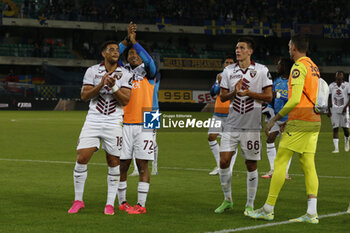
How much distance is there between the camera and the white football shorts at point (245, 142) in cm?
845

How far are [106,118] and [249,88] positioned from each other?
1974mm

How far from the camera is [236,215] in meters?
8.54

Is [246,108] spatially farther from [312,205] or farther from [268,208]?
[312,205]

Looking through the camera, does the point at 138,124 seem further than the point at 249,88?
Yes

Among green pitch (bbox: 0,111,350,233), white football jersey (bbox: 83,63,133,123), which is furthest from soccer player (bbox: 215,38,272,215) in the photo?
white football jersey (bbox: 83,63,133,123)

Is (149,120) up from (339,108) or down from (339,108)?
up

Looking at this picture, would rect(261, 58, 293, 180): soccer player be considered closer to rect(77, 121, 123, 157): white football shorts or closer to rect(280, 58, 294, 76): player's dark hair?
rect(280, 58, 294, 76): player's dark hair

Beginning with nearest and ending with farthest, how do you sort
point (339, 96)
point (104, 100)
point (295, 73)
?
point (295, 73) → point (104, 100) → point (339, 96)

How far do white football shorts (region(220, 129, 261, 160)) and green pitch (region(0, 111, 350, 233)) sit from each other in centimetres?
87

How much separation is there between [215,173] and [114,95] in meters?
5.94

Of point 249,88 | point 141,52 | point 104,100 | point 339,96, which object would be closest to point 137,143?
point 104,100

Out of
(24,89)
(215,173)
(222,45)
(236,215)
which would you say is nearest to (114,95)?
(236,215)

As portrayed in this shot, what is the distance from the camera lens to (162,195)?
10484mm

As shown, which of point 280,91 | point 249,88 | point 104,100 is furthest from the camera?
point 280,91
